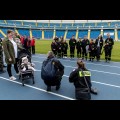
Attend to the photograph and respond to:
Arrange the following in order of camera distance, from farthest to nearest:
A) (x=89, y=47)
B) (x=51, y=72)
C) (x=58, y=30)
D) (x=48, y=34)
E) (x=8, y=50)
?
1. (x=58, y=30)
2. (x=48, y=34)
3. (x=89, y=47)
4. (x=8, y=50)
5. (x=51, y=72)

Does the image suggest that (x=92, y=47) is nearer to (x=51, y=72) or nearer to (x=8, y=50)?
(x=8, y=50)

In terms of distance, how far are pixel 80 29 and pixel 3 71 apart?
60.1m

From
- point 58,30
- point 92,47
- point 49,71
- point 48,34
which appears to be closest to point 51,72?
point 49,71

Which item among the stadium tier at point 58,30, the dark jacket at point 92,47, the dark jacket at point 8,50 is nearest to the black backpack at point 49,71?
the dark jacket at point 8,50

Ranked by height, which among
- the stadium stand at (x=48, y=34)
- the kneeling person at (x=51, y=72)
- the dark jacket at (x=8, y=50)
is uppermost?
the stadium stand at (x=48, y=34)

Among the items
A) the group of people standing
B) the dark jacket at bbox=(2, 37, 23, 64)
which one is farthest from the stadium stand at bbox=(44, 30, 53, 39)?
the dark jacket at bbox=(2, 37, 23, 64)

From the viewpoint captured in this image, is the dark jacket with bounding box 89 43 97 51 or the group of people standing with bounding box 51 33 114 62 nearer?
the group of people standing with bounding box 51 33 114 62

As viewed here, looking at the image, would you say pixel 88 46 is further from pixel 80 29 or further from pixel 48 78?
pixel 80 29

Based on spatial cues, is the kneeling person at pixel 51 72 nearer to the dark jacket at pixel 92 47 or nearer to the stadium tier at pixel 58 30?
the dark jacket at pixel 92 47

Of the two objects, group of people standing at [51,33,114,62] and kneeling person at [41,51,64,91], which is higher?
group of people standing at [51,33,114,62]

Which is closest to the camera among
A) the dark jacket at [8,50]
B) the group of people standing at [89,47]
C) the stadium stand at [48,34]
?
the dark jacket at [8,50]

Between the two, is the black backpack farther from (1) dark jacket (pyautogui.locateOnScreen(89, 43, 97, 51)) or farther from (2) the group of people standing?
(1) dark jacket (pyautogui.locateOnScreen(89, 43, 97, 51))
